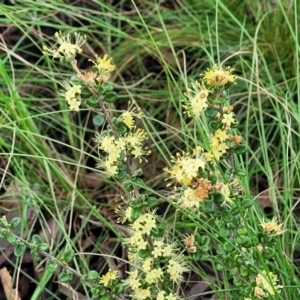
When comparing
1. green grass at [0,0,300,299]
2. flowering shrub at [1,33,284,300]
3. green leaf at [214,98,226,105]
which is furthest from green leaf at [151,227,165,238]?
green grass at [0,0,300,299]

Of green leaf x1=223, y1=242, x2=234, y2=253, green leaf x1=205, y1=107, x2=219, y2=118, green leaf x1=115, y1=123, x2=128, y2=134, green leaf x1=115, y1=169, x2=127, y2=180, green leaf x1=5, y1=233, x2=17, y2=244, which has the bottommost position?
green leaf x1=223, y1=242, x2=234, y2=253

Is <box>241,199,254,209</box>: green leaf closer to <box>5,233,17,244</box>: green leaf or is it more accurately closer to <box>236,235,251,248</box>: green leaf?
<box>236,235,251,248</box>: green leaf

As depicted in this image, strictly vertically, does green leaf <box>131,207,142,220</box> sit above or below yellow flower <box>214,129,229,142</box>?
below

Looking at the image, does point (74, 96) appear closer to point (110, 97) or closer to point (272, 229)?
point (110, 97)

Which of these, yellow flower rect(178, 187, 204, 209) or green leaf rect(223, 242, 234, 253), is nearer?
yellow flower rect(178, 187, 204, 209)

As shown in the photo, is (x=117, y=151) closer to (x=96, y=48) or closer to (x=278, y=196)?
(x=278, y=196)

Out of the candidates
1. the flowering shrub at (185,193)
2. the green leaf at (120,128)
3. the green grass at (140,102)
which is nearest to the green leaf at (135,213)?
the flowering shrub at (185,193)

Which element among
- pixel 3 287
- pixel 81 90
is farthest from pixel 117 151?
pixel 3 287

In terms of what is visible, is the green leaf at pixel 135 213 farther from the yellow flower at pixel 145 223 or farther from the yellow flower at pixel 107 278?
the yellow flower at pixel 107 278
